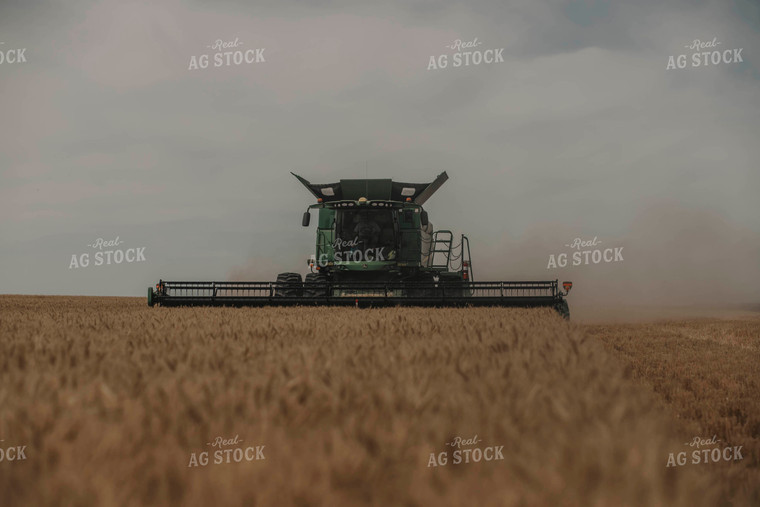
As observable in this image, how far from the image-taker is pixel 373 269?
16.1m

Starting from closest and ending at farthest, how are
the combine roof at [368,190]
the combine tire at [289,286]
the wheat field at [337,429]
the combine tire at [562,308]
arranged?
the wheat field at [337,429], the combine tire at [562,308], the combine tire at [289,286], the combine roof at [368,190]

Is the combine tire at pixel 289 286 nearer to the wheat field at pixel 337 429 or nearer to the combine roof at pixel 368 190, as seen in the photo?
the combine roof at pixel 368 190

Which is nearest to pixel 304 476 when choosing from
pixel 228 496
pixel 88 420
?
pixel 228 496

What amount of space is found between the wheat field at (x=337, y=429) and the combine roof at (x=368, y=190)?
39.5ft

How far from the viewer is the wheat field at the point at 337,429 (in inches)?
69.2

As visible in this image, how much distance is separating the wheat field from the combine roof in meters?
12.0

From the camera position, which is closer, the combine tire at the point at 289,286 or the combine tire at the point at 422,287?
the combine tire at the point at 422,287

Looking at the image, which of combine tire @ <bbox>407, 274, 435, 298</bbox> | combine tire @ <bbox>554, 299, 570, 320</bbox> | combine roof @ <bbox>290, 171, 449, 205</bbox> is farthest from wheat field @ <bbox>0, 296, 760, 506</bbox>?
combine roof @ <bbox>290, 171, 449, 205</bbox>

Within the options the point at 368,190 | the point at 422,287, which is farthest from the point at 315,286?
the point at 368,190

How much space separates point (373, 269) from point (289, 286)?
200 centimetres

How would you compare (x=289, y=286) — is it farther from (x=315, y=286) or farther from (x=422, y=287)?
(x=422, y=287)

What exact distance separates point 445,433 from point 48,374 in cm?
223

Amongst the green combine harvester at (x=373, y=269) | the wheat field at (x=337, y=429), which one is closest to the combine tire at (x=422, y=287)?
the green combine harvester at (x=373, y=269)

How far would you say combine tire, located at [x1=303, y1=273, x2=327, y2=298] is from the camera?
50.1ft
